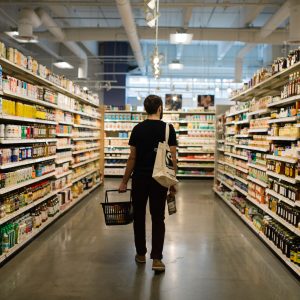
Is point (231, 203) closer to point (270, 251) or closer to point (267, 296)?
point (270, 251)

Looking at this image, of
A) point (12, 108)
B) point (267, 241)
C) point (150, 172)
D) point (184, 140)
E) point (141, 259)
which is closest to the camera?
point (150, 172)

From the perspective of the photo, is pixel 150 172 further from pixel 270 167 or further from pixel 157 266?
pixel 270 167

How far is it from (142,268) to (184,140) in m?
10.7

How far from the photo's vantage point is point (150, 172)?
14.5 feet

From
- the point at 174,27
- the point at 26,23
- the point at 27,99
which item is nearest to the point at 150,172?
the point at 27,99

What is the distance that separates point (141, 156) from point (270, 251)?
247 cm

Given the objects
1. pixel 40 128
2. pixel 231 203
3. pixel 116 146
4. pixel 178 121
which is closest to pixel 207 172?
pixel 178 121

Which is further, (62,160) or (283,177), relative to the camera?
(62,160)

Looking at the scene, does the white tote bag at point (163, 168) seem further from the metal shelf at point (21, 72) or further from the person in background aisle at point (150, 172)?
the metal shelf at point (21, 72)

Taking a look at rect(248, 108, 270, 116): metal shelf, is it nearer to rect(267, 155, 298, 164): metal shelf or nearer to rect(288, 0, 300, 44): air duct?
rect(267, 155, 298, 164): metal shelf

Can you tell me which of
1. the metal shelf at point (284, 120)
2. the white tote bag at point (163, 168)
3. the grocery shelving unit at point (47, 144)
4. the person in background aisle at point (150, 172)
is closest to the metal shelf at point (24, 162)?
the grocery shelving unit at point (47, 144)

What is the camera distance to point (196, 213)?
8203 mm

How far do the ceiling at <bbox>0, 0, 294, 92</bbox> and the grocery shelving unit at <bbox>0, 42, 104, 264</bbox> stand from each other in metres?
3.90

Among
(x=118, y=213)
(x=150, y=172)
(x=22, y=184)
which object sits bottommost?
(x=118, y=213)
